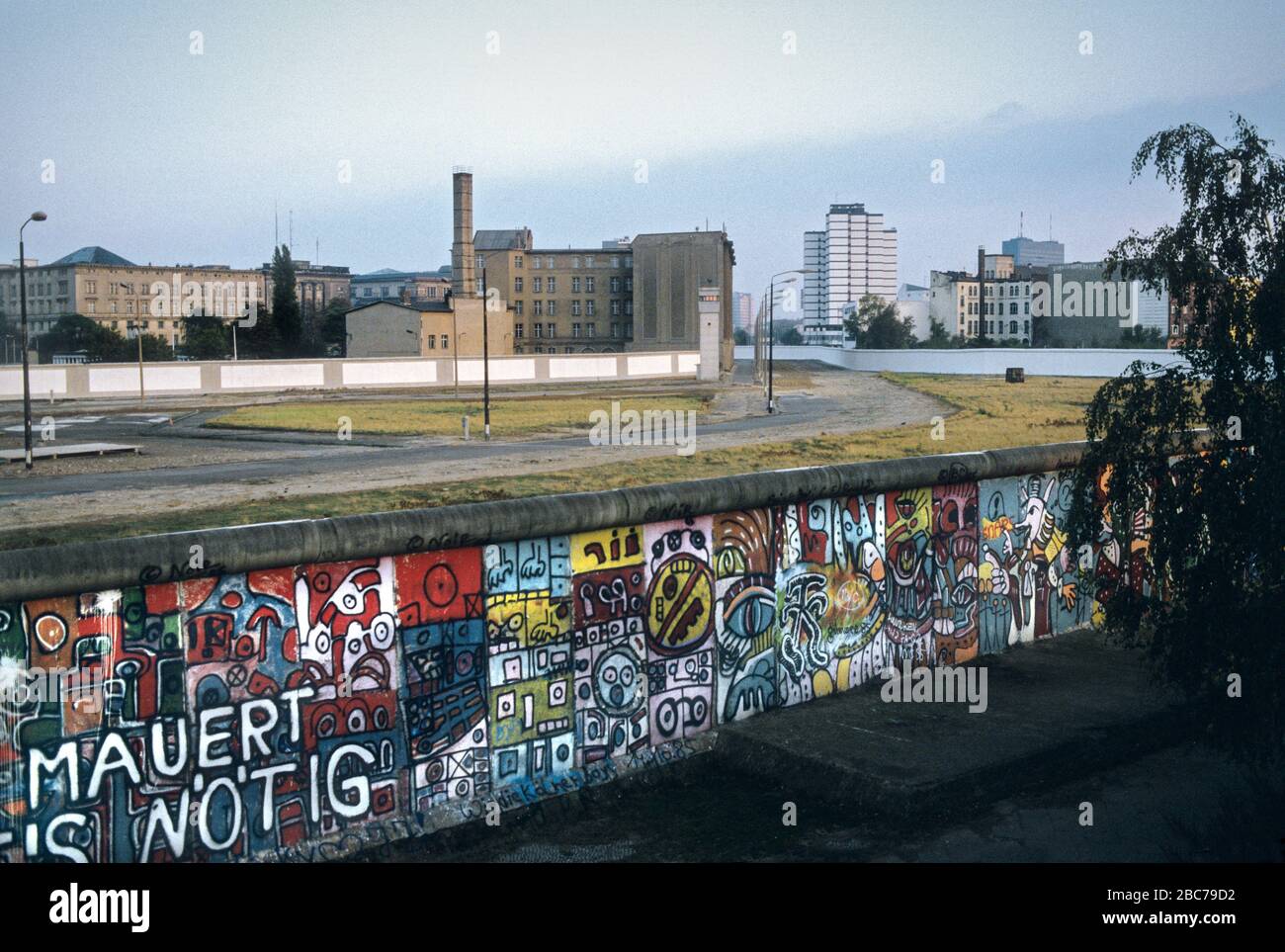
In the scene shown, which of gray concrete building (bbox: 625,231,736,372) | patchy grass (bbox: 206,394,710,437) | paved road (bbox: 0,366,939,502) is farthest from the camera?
gray concrete building (bbox: 625,231,736,372)

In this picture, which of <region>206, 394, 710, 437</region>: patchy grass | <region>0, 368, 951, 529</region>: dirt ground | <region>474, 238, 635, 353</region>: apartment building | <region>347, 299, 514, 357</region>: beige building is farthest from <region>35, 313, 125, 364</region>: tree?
<region>0, 368, 951, 529</region>: dirt ground

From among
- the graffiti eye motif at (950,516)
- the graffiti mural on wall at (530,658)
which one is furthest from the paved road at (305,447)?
the graffiti mural on wall at (530,658)

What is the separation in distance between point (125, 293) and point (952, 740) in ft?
589

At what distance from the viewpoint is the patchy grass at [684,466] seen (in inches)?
944

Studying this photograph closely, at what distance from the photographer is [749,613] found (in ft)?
38.4

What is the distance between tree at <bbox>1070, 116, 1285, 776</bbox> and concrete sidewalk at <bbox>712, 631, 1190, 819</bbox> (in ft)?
3.99

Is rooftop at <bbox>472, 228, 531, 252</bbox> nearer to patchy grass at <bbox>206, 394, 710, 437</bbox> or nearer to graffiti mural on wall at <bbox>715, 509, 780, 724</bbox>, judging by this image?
patchy grass at <bbox>206, 394, 710, 437</bbox>

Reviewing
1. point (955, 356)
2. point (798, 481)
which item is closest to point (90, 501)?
point (798, 481)

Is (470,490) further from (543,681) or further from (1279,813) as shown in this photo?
(1279,813)

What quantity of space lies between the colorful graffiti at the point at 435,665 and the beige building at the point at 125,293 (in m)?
153

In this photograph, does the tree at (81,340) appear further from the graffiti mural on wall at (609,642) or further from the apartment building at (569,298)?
the graffiti mural on wall at (609,642)

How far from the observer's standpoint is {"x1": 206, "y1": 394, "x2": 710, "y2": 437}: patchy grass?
4881 centimetres

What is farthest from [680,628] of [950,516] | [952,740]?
[950,516]

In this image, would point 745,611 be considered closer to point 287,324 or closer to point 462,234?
point 462,234
